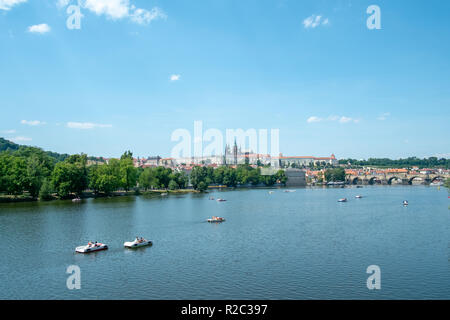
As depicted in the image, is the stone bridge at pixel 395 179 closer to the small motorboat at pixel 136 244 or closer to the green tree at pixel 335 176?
the green tree at pixel 335 176

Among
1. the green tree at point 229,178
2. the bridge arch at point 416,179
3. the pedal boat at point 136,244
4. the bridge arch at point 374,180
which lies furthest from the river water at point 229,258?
the bridge arch at point 374,180

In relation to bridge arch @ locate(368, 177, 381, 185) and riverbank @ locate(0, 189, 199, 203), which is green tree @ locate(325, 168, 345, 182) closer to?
bridge arch @ locate(368, 177, 381, 185)

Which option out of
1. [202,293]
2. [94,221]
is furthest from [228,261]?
Result: [94,221]

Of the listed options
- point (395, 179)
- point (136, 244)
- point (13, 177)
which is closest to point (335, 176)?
point (395, 179)

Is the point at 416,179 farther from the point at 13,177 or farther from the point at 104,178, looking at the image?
the point at 13,177

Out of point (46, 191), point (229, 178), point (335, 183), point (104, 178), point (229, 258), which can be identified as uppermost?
point (104, 178)

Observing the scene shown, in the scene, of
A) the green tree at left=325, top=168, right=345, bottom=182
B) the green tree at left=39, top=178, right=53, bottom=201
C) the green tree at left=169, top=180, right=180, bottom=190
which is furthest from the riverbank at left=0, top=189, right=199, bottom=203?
the green tree at left=325, top=168, right=345, bottom=182
